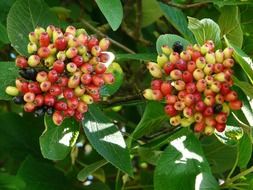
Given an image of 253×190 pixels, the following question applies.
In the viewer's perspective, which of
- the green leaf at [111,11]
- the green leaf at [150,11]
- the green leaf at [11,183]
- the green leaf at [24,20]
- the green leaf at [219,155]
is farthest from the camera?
the green leaf at [150,11]

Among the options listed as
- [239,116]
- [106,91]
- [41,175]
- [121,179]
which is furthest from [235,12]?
[41,175]

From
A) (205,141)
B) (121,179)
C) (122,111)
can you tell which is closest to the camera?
(121,179)

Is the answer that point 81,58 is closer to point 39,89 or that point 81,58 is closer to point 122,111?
point 39,89

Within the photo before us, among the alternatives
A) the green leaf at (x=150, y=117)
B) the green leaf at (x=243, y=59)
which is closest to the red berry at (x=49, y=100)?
the green leaf at (x=150, y=117)

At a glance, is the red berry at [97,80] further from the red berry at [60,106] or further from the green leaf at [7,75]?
the green leaf at [7,75]

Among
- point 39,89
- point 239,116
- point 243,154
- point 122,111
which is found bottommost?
point 122,111

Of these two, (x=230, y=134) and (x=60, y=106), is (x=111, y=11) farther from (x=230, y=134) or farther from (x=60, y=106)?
(x=230, y=134)
